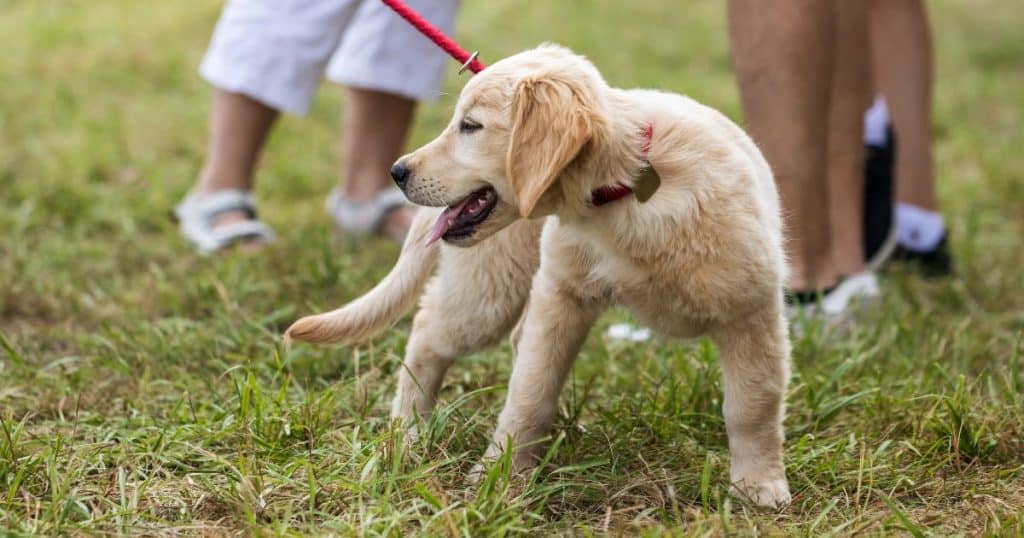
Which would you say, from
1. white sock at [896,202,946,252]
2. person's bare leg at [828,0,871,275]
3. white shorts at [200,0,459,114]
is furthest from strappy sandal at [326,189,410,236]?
white sock at [896,202,946,252]

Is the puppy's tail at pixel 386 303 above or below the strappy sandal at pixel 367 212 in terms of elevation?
above

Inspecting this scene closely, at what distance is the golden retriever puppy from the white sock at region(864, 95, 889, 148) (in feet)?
6.99

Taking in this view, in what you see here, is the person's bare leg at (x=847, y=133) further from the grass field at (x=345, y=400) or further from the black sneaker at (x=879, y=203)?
the black sneaker at (x=879, y=203)

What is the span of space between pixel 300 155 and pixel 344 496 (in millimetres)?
3483

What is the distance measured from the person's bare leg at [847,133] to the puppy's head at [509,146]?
178 centimetres

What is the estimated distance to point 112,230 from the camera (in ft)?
14.0

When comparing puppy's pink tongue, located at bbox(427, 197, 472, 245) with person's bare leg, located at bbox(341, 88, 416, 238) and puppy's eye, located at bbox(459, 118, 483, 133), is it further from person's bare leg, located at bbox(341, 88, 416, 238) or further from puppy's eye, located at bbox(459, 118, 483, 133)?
person's bare leg, located at bbox(341, 88, 416, 238)

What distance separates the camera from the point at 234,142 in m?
4.01

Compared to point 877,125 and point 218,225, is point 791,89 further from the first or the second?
point 218,225

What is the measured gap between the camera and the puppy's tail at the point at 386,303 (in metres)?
2.41

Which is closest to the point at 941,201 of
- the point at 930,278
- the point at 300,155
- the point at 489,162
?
the point at 930,278

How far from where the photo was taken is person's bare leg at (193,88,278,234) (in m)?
3.97

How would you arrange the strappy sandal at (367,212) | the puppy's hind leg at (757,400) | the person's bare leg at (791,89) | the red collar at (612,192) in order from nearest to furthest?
the red collar at (612,192), the puppy's hind leg at (757,400), the person's bare leg at (791,89), the strappy sandal at (367,212)

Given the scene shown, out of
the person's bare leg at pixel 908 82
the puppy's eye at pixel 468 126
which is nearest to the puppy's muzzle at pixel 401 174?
the puppy's eye at pixel 468 126
